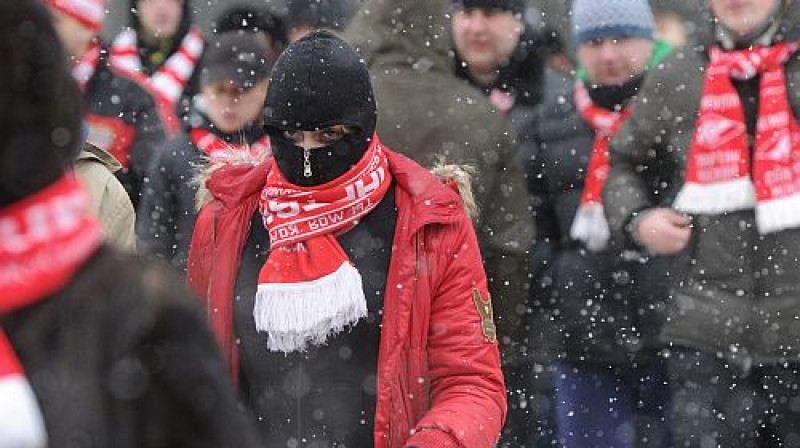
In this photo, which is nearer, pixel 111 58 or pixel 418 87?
pixel 418 87

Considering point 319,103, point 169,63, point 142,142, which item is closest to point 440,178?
point 319,103

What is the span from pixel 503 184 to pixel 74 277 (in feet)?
13.6

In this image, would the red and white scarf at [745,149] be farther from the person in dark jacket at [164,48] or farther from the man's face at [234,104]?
the person in dark jacket at [164,48]

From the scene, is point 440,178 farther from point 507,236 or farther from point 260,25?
point 260,25

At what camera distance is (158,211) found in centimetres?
604

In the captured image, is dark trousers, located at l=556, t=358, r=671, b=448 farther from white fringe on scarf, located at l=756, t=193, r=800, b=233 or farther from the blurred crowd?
white fringe on scarf, located at l=756, t=193, r=800, b=233

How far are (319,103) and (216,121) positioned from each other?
2311 millimetres

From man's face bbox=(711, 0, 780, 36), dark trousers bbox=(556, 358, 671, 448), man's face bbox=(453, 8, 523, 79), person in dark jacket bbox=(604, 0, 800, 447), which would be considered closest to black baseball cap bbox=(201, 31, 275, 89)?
man's face bbox=(453, 8, 523, 79)

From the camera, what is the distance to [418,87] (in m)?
6.03

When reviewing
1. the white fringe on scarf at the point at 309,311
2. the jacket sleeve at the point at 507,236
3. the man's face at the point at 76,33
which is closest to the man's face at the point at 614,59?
the jacket sleeve at the point at 507,236

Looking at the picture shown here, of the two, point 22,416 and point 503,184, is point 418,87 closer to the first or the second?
point 503,184

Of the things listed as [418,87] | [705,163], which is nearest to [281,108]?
[418,87]

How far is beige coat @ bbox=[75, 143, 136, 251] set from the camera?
15.5 ft

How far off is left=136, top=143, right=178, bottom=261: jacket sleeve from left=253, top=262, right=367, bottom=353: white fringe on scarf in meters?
1.54
